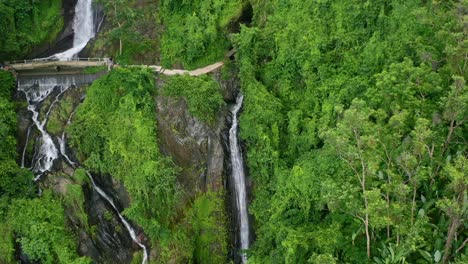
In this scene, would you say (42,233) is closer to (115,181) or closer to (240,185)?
(115,181)

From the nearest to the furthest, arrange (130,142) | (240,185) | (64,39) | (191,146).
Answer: (130,142)
(191,146)
(240,185)
(64,39)

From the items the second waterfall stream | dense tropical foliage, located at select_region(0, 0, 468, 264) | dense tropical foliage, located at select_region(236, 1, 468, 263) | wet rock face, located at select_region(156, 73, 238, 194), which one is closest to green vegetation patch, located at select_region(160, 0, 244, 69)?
dense tropical foliage, located at select_region(0, 0, 468, 264)

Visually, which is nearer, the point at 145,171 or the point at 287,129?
the point at 145,171

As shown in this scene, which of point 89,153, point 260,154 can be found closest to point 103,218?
point 89,153

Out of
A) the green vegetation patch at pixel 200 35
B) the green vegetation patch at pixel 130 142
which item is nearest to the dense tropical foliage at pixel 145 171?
the green vegetation patch at pixel 130 142

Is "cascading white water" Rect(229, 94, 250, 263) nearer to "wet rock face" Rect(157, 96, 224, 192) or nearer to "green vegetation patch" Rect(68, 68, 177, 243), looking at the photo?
"wet rock face" Rect(157, 96, 224, 192)

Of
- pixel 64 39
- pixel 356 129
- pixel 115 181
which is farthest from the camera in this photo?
pixel 64 39

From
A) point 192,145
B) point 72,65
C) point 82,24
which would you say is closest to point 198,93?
point 192,145
